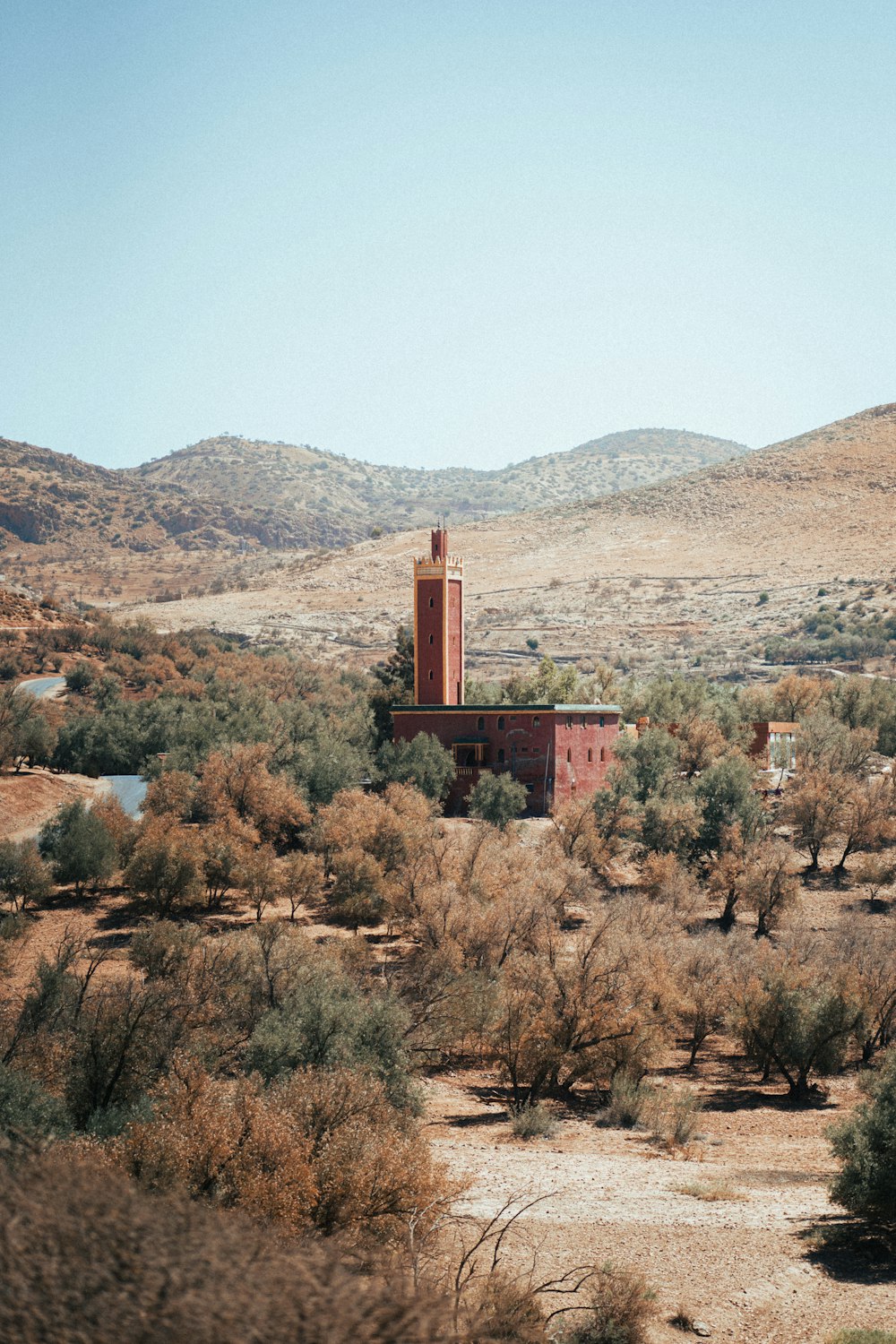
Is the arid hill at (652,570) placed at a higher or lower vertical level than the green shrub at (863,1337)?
higher

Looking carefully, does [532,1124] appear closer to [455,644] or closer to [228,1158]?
[228,1158]

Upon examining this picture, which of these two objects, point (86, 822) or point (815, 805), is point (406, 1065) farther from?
point (815, 805)

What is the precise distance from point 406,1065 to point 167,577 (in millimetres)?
128795

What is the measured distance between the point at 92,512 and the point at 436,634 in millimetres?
126180

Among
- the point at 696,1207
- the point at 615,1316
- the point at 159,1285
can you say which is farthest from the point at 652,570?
the point at 159,1285

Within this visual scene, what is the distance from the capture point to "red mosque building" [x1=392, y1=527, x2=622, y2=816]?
48312 millimetres

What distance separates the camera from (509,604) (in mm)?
106000

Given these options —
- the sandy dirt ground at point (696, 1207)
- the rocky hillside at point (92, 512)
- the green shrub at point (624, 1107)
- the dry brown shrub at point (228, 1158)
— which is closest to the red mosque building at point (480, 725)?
the sandy dirt ground at point (696, 1207)

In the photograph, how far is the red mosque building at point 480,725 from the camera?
48.3 meters

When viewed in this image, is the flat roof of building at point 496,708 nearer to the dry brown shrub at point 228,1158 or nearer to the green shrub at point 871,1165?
the green shrub at point 871,1165

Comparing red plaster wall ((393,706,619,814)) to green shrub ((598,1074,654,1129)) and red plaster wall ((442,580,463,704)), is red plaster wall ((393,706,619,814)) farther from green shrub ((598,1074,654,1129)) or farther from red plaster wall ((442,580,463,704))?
green shrub ((598,1074,654,1129))

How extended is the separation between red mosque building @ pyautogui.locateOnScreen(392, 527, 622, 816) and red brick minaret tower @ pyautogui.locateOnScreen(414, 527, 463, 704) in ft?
0.12

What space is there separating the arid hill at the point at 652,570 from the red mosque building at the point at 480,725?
3516cm

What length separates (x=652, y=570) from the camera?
11081cm
